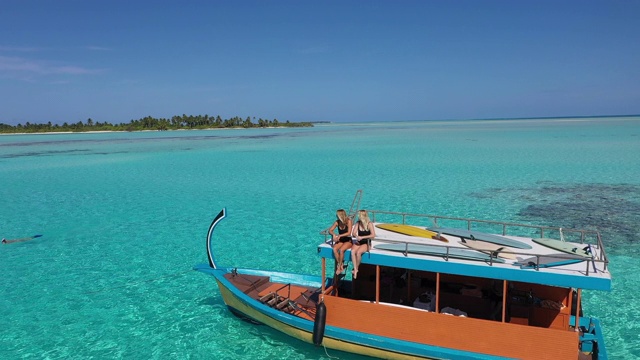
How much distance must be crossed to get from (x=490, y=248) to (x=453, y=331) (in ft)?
6.62

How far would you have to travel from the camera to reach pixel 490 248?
9.34m

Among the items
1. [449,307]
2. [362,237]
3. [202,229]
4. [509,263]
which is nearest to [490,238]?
[509,263]

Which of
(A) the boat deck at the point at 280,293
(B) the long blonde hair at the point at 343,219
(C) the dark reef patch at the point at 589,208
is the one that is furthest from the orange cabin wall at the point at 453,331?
(C) the dark reef patch at the point at 589,208

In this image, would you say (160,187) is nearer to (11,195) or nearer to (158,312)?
(11,195)

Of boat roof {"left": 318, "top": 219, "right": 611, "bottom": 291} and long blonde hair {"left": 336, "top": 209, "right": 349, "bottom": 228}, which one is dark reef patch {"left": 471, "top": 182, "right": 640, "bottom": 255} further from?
long blonde hair {"left": 336, "top": 209, "right": 349, "bottom": 228}

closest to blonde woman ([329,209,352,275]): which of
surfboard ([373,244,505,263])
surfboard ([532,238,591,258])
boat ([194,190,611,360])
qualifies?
boat ([194,190,611,360])

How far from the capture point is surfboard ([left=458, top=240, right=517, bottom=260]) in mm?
8828

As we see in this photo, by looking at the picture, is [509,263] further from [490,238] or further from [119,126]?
[119,126]

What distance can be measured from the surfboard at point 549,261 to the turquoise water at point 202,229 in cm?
340

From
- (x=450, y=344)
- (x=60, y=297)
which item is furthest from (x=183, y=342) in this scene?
(x=450, y=344)

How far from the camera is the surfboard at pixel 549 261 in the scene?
27.2ft

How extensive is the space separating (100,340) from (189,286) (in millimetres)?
3645

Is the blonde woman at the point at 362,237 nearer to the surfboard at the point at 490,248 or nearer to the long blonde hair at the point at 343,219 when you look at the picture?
the long blonde hair at the point at 343,219

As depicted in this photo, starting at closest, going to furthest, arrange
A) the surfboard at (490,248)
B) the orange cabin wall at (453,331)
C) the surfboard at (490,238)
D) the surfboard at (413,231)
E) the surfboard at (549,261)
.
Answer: the orange cabin wall at (453,331) < the surfboard at (549,261) < the surfboard at (490,248) < the surfboard at (490,238) < the surfboard at (413,231)
